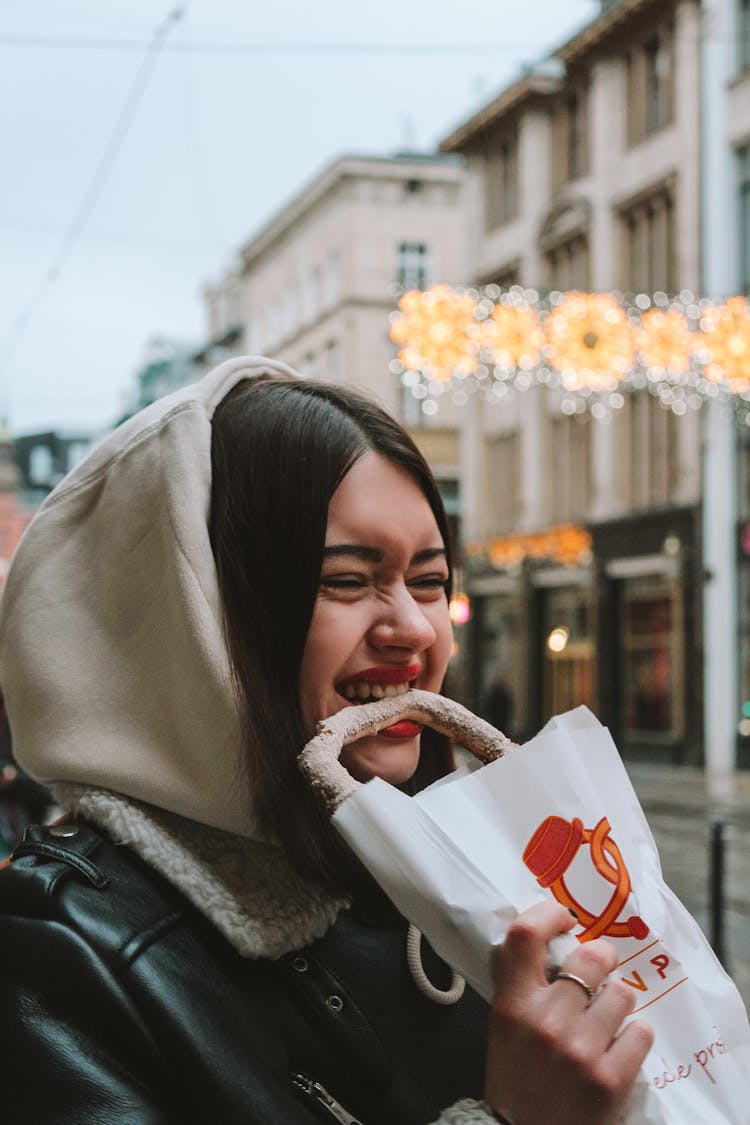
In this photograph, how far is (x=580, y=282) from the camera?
23797 millimetres

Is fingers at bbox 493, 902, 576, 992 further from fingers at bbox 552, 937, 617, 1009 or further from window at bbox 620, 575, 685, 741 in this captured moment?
window at bbox 620, 575, 685, 741

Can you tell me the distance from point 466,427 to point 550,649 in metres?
5.94

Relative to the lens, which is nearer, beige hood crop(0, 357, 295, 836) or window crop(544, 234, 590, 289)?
beige hood crop(0, 357, 295, 836)

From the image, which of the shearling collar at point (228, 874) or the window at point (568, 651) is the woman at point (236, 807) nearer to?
the shearling collar at point (228, 874)

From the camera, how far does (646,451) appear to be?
2177 centimetres

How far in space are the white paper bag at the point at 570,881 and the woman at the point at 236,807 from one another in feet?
0.15

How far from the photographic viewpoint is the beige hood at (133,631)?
1398 millimetres

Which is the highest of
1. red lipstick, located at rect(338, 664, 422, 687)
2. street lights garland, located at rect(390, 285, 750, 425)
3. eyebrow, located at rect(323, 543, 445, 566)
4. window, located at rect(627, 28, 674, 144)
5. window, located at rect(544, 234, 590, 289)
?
window, located at rect(627, 28, 674, 144)

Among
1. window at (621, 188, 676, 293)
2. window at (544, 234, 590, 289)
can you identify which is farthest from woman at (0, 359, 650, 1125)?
window at (544, 234, 590, 289)

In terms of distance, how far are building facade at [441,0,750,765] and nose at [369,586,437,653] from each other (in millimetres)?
18234

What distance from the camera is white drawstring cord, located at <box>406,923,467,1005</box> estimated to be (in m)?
1.46

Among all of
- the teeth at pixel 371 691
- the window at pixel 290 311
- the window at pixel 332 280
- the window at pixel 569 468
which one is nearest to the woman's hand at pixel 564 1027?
the teeth at pixel 371 691

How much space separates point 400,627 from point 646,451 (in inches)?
822

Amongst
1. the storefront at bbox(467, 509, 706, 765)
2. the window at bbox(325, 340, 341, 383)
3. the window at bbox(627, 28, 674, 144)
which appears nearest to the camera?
the storefront at bbox(467, 509, 706, 765)
